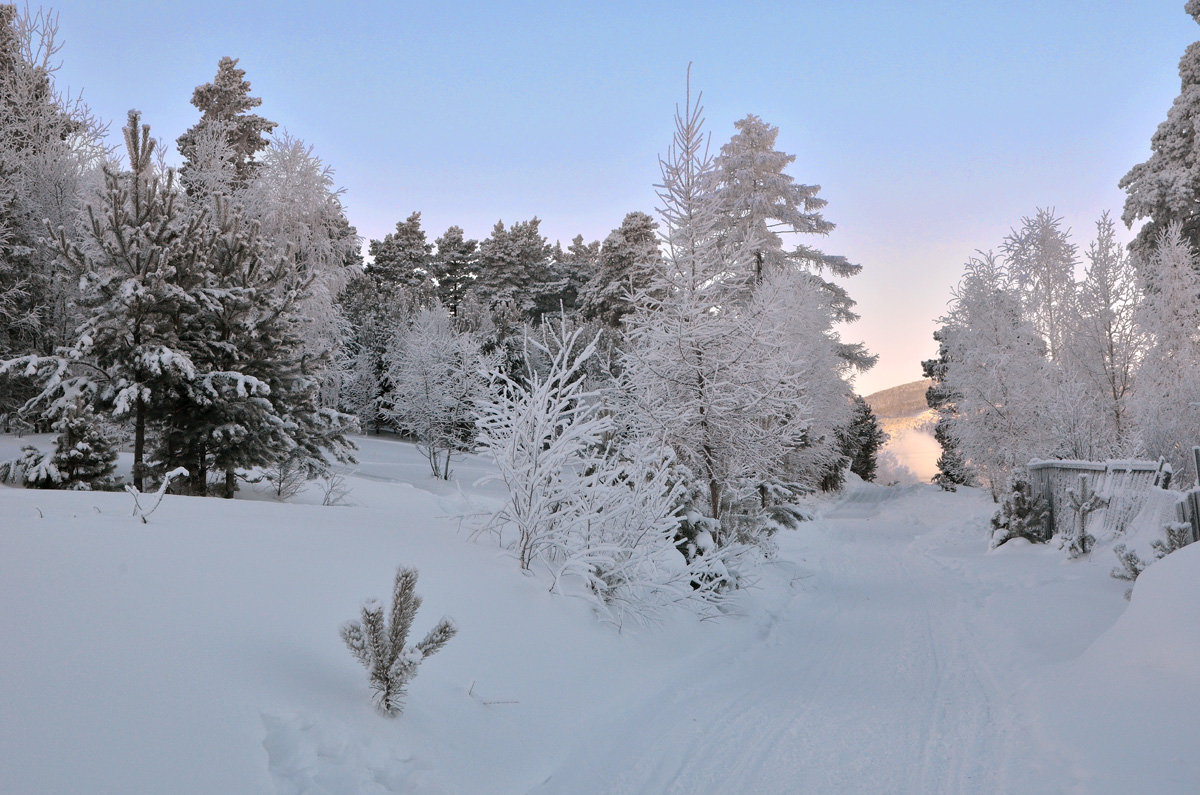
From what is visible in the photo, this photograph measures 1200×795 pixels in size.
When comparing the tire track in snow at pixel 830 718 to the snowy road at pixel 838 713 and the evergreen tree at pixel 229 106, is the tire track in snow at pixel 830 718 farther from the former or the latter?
the evergreen tree at pixel 229 106

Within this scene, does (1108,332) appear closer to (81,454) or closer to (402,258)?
(81,454)

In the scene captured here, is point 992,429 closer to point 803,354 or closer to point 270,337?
point 803,354

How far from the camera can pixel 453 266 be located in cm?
6041

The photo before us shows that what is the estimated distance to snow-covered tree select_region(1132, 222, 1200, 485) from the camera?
54.4ft

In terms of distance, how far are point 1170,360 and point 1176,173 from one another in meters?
7.81

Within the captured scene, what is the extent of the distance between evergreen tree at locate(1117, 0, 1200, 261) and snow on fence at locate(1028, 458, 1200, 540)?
12.3 meters

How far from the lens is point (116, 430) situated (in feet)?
47.2

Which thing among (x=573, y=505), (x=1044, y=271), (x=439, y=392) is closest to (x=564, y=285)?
(x=439, y=392)

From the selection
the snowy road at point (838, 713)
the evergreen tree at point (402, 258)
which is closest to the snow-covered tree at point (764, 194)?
the snowy road at point (838, 713)

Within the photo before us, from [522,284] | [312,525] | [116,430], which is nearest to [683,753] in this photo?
[312,525]

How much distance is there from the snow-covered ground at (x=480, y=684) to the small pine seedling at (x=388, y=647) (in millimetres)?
115

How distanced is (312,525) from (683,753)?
3.69 m

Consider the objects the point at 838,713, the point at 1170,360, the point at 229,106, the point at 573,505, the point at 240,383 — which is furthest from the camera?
the point at 229,106

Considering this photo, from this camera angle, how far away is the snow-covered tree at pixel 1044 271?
21.9m
